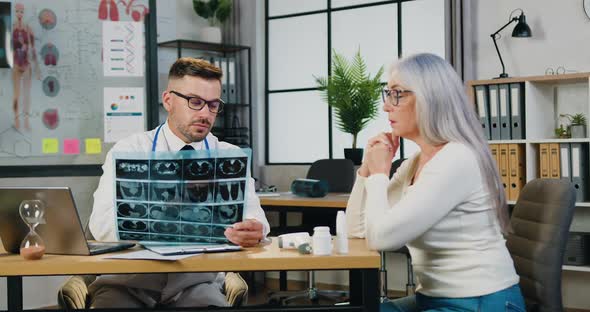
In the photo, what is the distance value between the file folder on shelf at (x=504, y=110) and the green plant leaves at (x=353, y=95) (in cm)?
106

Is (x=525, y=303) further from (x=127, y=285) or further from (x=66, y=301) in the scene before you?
(x=66, y=301)

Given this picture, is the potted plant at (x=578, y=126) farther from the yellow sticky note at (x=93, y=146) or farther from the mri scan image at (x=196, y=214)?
the mri scan image at (x=196, y=214)

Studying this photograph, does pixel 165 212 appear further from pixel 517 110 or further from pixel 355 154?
pixel 355 154

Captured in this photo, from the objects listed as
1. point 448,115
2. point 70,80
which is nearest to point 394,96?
point 448,115

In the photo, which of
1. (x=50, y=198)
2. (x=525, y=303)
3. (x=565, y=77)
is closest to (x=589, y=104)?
(x=565, y=77)

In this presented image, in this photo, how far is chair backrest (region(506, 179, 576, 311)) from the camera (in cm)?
231

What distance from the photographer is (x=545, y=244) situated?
233 centimetres

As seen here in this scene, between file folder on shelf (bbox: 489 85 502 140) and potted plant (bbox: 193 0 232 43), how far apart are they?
255 centimetres

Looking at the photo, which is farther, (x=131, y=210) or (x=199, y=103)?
(x=199, y=103)

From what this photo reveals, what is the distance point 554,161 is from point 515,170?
0.85ft

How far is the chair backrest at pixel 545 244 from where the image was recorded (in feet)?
7.58

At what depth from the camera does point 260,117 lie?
6.97m

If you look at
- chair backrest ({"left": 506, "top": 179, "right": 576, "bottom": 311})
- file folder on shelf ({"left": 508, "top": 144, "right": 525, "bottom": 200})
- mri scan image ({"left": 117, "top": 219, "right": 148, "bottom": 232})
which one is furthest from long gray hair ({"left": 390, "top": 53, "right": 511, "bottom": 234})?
file folder on shelf ({"left": 508, "top": 144, "right": 525, "bottom": 200})

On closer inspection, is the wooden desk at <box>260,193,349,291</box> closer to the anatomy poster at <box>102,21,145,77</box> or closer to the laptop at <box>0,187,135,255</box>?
the anatomy poster at <box>102,21,145,77</box>
